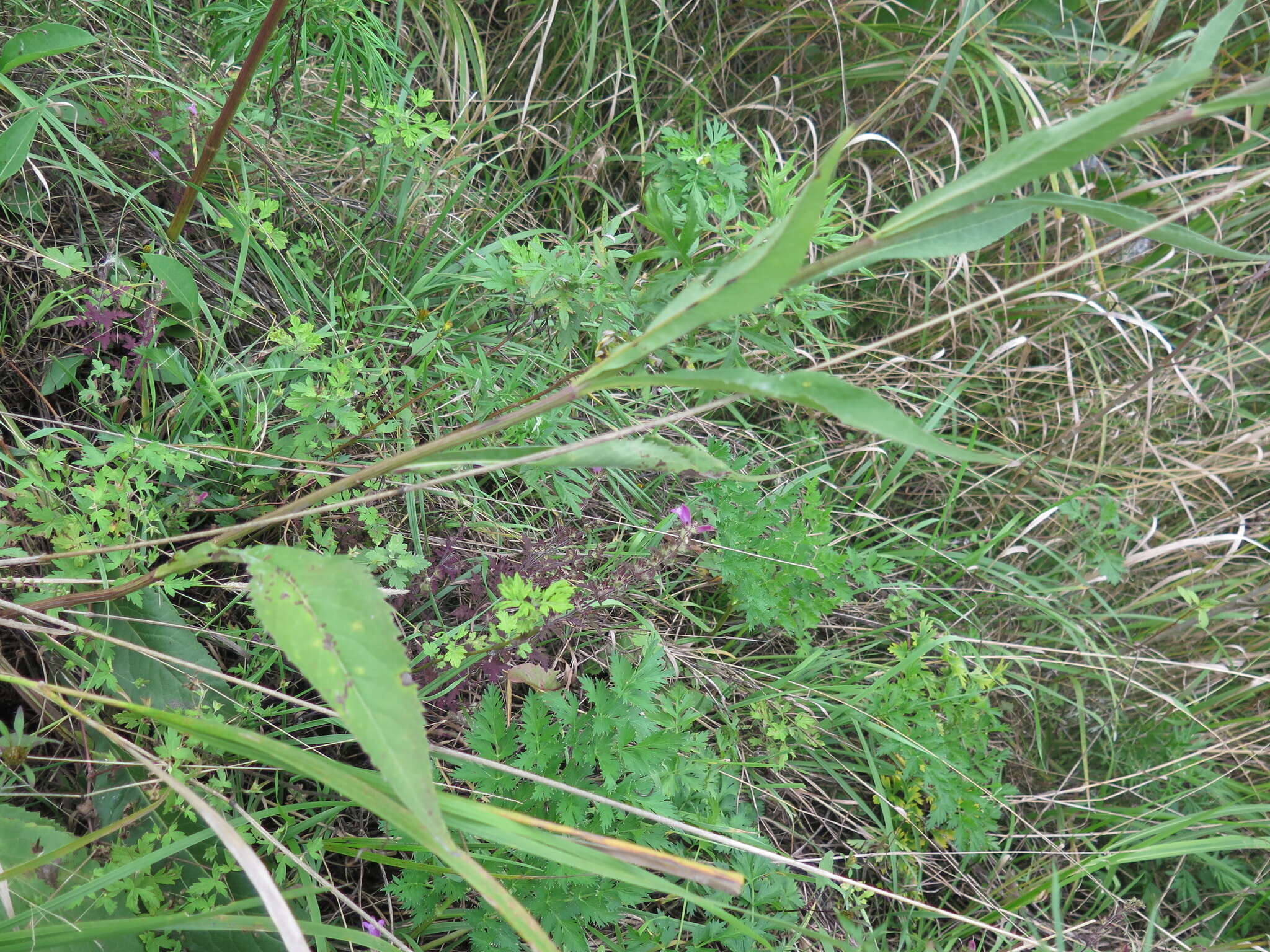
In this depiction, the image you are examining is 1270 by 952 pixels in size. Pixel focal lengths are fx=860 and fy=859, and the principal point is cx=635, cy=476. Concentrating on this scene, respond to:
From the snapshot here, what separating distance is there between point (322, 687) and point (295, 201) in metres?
1.64

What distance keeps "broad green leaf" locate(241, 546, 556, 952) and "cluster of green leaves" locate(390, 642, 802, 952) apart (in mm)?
556

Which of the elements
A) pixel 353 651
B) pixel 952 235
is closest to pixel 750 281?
pixel 952 235

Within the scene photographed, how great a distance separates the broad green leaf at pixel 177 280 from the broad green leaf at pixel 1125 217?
1593 millimetres

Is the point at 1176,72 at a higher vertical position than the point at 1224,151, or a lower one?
higher

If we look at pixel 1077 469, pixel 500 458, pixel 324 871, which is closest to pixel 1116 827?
pixel 1077 469

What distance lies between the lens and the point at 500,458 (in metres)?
1.02

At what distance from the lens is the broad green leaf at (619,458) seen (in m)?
0.94

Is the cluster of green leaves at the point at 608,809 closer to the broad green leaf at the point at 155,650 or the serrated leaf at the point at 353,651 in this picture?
the broad green leaf at the point at 155,650

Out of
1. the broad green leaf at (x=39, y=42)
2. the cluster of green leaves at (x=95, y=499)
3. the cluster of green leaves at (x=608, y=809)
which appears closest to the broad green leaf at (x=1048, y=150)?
the cluster of green leaves at (x=608, y=809)

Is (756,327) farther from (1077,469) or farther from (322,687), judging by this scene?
(1077,469)

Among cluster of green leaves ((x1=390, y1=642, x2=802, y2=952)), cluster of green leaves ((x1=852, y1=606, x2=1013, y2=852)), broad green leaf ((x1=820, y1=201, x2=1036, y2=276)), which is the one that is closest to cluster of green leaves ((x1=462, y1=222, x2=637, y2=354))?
cluster of green leaves ((x1=390, y1=642, x2=802, y2=952))

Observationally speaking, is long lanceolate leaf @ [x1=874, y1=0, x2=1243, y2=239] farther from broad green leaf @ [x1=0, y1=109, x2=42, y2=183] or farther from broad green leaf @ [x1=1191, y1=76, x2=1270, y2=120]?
broad green leaf @ [x1=0, y1=109, x2=42, y2=183]

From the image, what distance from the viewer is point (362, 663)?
2.85 feet

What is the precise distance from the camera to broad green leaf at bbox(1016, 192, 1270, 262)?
92cm
